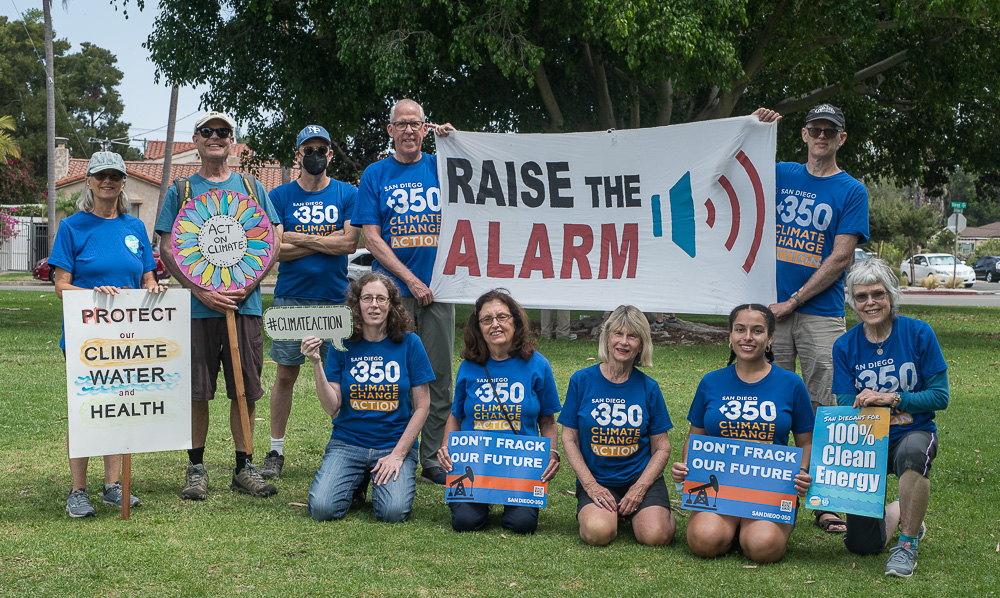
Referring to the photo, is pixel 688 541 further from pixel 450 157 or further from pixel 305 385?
pixel 305 385

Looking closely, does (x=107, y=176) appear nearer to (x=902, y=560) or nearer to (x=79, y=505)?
(x=79, y=505)

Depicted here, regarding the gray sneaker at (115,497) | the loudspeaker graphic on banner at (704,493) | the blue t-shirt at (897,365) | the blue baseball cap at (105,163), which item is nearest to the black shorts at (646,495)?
the loudspeaker graphic on banner at (704,493)

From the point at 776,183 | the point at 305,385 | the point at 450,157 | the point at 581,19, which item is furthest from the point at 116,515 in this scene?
the point at 581,19

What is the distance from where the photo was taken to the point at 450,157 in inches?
246

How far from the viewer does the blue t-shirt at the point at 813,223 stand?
5117 mm

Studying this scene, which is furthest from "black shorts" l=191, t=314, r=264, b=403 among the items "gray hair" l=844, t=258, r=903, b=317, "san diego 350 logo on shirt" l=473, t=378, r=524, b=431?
"gray hair" l=844, t=258, r=903, b=317

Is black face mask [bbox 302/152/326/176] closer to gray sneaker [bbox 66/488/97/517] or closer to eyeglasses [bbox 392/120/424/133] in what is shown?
eyeglasses [bbox 392/120/424/133]

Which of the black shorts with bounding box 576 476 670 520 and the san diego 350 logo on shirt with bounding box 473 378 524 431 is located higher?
the san diego 350 logo on shirt with bounding box 473 378 524 431

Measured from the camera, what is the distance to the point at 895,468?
4488mm

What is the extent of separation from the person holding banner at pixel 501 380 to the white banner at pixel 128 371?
1.67 meters

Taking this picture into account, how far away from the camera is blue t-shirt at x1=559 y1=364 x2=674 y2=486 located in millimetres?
4898

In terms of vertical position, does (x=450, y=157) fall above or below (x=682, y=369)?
above

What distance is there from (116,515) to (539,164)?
3464mm

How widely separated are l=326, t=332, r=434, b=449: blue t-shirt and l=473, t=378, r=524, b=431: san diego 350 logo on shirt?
42cm
